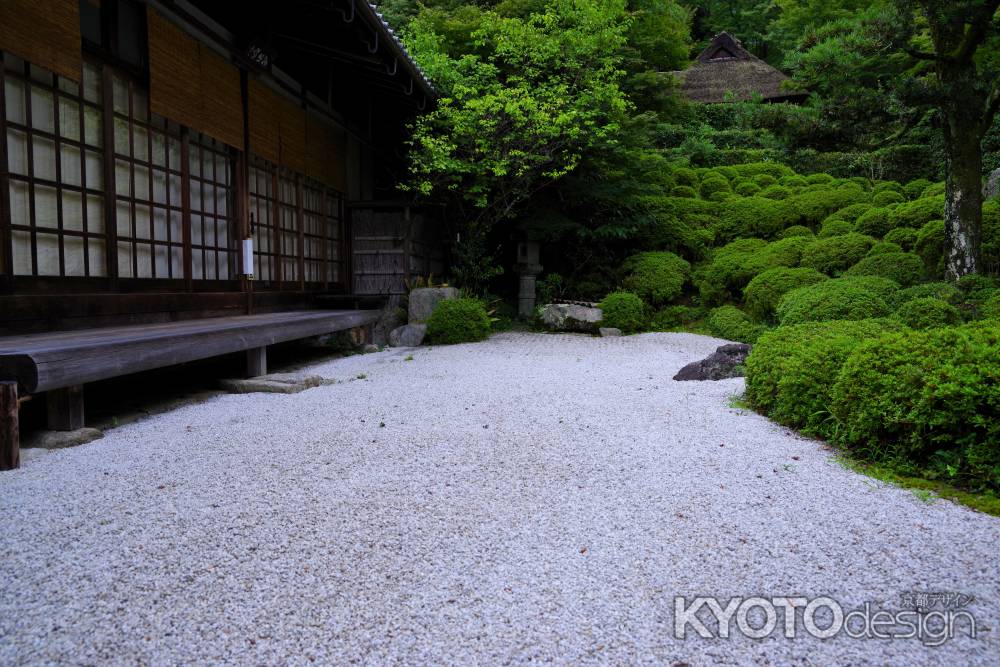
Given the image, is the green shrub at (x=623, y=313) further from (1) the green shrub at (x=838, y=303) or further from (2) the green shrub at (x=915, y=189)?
(2) the green shrub at (x=915, y=189)

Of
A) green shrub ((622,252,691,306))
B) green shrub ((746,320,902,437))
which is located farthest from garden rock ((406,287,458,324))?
green shrub ((746,320,902,437))

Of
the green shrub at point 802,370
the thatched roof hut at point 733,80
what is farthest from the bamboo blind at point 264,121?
the thatched roof hut at point 733,80

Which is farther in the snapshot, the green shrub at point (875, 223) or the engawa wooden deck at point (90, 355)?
the green shrub at point (875, 223)

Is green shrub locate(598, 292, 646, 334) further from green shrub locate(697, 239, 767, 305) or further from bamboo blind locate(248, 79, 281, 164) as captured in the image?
bamboo blind locate(248, 79, 281, 164)

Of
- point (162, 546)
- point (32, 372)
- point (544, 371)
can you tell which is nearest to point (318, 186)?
point (544, 371)

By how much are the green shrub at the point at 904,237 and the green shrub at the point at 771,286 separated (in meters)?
1.56

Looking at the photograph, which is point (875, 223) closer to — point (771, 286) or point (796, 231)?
point (796, 231)

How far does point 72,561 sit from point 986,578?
3.18 meters

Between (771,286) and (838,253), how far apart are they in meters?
1.29

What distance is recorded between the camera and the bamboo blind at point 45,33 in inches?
156

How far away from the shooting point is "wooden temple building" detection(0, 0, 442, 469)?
4.09m

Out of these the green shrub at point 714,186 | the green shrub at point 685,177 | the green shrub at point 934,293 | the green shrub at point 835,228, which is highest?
the green shrub at point 685,177

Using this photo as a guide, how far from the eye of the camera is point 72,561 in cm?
208

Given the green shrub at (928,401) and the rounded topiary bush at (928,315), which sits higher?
the rounded topiary bush at (928,315)
